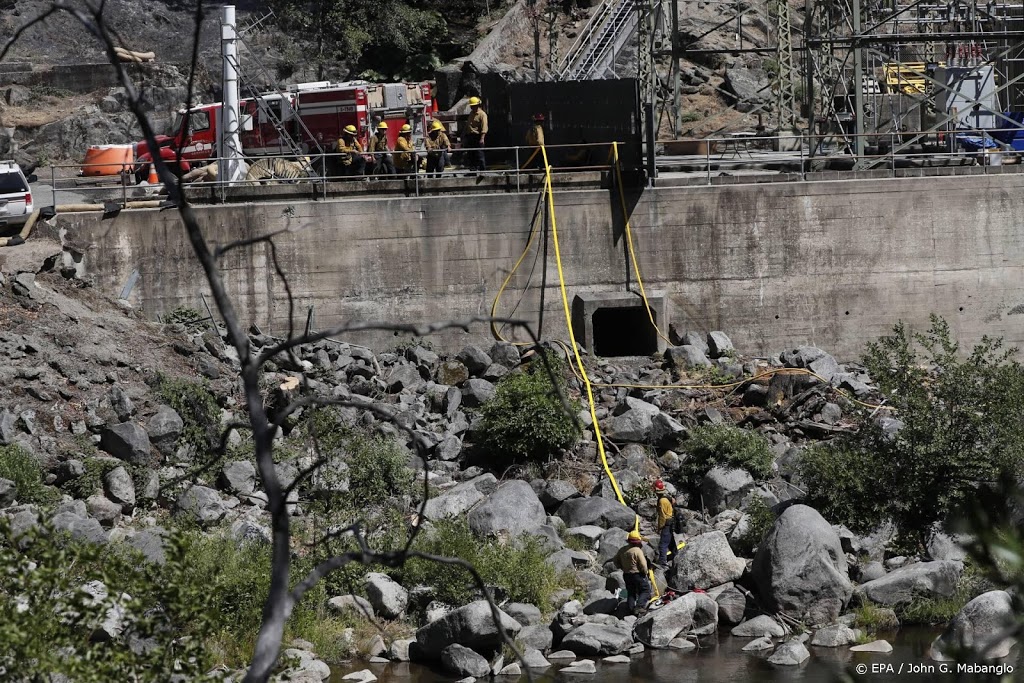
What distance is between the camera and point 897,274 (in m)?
25.5

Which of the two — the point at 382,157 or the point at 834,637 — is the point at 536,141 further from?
the point at 834,637

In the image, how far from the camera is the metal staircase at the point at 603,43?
3519cm

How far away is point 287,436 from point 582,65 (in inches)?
710

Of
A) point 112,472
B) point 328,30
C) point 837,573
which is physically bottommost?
point 837,573

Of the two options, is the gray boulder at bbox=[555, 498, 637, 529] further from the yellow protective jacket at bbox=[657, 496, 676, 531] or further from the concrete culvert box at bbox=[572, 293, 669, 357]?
the concrete culvert box at bbox=[572, 293, 669, 357]

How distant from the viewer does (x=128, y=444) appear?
19.0 metres

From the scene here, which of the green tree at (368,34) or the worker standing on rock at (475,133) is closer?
the worker standing on rock at (475,133)

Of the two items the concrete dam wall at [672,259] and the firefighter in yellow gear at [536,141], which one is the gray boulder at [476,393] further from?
the firefighter in yellow gear at [536,141]

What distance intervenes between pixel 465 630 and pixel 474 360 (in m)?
8.96

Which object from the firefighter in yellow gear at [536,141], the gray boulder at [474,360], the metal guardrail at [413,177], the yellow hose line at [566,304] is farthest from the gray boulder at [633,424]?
the firefighter in yellow gear at [536,141]

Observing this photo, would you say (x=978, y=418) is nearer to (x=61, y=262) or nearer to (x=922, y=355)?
(x=922, y=355)

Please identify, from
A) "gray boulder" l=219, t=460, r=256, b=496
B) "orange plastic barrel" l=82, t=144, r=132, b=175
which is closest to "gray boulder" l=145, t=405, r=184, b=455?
"gray boulder" l=219, t=460, r=256, b=496

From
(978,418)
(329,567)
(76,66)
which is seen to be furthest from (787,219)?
(76,66)

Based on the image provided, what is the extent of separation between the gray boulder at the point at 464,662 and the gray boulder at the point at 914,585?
490 cm
